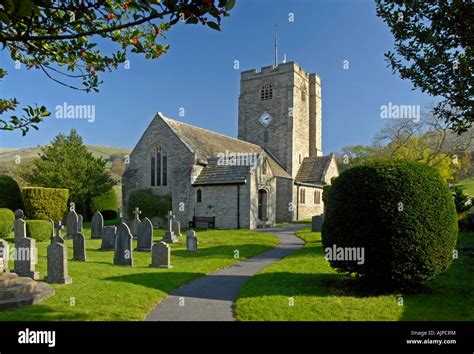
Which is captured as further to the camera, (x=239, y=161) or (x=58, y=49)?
(x=239, y=161)

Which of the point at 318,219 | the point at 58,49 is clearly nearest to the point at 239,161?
the point at 318,219

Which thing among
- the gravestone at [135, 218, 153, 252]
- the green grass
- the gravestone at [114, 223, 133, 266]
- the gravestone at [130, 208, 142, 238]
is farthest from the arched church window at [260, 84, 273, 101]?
the green grass

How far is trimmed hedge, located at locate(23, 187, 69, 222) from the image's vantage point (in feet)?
69.3

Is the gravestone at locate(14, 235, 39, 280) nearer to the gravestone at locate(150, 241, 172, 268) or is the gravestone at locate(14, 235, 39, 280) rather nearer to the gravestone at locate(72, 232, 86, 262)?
the gravestone at locate(72, 232, 86, 262)

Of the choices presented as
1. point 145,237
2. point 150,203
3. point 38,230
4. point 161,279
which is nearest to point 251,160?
point 150,203

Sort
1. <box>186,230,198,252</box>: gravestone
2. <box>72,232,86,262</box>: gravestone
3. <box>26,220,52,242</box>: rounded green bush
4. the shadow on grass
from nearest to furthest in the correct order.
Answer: the shadow on grass, <box>72,232,86,262</box>: gravestone, <box>186,230,198,252</box>: gravestone, <box>26,220,52,242</box>: rounded green bush

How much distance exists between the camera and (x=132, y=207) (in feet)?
90.9

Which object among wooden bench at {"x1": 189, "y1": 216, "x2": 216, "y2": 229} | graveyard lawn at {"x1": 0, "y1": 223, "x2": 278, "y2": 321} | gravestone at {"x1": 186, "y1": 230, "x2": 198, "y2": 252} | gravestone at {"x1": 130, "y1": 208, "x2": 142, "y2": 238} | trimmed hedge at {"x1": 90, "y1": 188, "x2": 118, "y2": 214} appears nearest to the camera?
graveyard lawn at {"x1": 0, "y1": 223, "x2": 278, "y2": 321}

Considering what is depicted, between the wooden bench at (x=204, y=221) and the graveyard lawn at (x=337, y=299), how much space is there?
1537 cm

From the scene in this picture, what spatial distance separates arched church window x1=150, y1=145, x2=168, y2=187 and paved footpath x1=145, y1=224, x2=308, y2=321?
59.0 feet

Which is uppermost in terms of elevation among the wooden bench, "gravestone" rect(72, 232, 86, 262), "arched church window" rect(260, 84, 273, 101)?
"arched church window" rect(260, 84, 273, 101)

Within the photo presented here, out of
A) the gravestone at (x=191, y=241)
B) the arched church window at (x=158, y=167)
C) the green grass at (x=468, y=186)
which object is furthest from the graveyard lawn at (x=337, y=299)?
the green grass at (x=468, y=186)

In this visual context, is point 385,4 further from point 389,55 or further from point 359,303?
point 359,303
